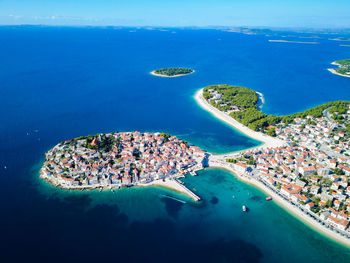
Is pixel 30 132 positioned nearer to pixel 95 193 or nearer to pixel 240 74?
pixel 95 193

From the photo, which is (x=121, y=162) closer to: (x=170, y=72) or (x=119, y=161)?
(x=119, y=161)

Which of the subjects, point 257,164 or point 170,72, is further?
point 170,72

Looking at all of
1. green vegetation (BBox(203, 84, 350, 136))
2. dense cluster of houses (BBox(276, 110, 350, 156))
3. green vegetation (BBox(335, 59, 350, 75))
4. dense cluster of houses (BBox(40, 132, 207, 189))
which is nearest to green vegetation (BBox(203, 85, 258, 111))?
green vegetation (BBox(203, 84, 350, 136))

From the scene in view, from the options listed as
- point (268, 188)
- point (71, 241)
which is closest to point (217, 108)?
point (268, 188)

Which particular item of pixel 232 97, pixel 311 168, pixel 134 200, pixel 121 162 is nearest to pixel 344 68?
pixel 232 97

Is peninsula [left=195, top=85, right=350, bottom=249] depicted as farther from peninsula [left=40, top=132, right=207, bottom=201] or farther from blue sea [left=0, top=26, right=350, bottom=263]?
peninsula [left=40, top=132, right=207, bottom=201]

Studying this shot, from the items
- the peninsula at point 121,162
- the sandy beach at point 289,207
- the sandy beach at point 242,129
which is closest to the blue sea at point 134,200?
the sandy beach at point 289,207
